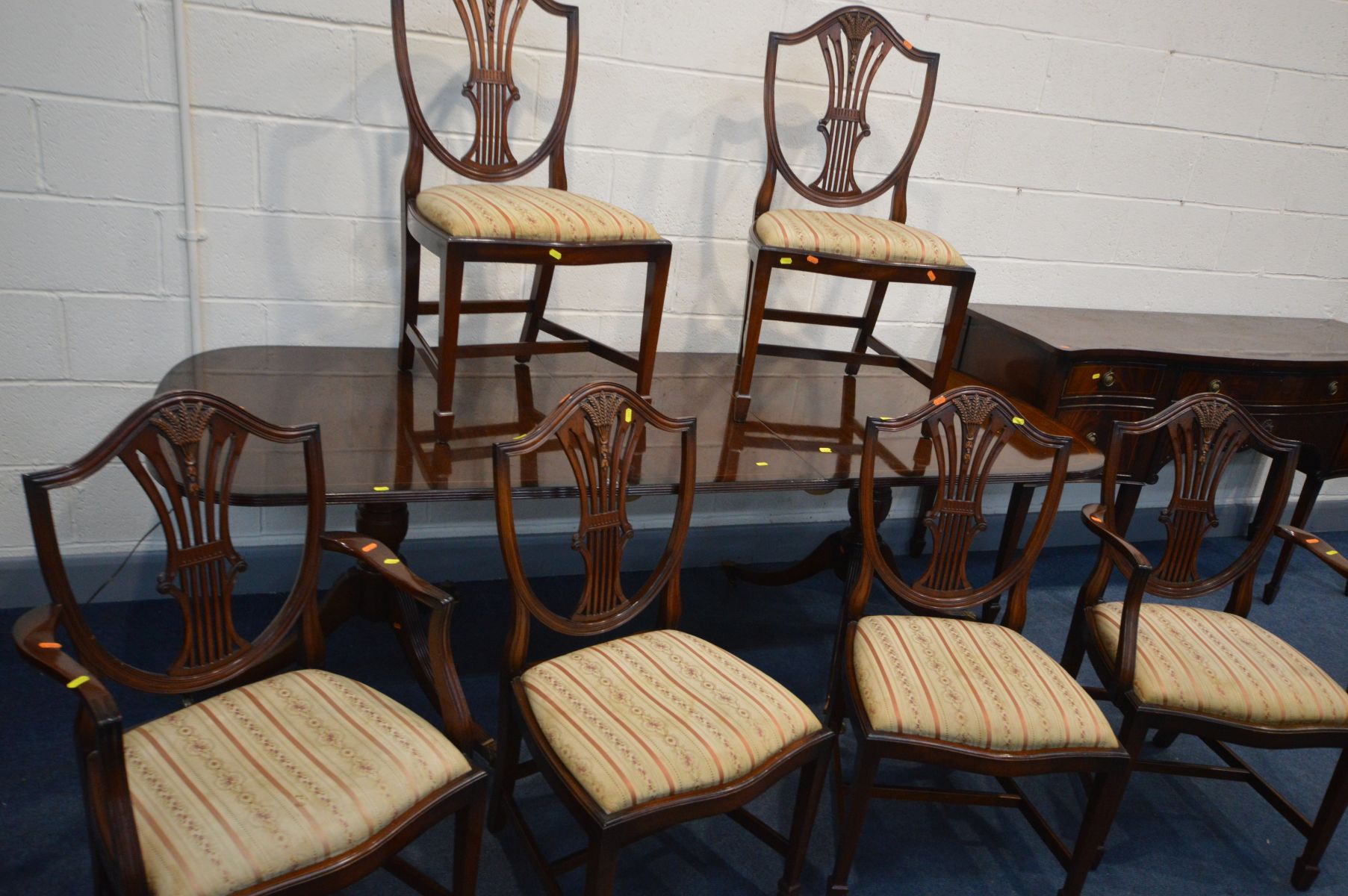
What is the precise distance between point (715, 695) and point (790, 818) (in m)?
0.52

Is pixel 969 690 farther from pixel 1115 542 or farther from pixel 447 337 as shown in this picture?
pixel 447 337

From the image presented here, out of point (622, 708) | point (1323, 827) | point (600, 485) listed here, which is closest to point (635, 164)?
point (600, 485)

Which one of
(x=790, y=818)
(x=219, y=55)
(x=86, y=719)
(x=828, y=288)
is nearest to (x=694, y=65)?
(x=828, y=288)

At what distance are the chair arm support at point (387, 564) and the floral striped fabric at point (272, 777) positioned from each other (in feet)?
0.57

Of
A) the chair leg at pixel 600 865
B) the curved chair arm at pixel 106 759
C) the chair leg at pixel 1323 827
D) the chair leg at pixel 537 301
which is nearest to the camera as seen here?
the curved chair arm at pixel 106 759

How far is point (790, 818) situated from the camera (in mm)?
1937

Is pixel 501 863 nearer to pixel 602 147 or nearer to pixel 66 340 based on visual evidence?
pixel 66 340

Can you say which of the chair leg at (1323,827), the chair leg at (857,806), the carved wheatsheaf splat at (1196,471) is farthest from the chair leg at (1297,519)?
the chair leg at (857,806)

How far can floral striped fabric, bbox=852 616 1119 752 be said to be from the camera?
163cm

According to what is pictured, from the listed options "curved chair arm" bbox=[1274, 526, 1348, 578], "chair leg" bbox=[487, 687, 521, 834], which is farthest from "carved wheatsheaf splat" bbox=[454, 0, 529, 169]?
"curved chair arm" bbox=[1274, 526, 1348, 578]

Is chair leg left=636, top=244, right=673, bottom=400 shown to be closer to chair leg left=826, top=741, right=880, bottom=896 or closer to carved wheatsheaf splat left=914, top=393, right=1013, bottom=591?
carved wheatsheaf splat left=914, top=393, right=1013, bottom=591

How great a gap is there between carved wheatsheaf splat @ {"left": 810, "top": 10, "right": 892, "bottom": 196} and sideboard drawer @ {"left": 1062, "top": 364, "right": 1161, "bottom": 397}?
0.72 metres

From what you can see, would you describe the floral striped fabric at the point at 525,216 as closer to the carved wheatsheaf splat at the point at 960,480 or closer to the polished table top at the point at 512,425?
the polished table top at the point at 512,425

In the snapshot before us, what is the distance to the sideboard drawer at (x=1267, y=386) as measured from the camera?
256 centimetres
